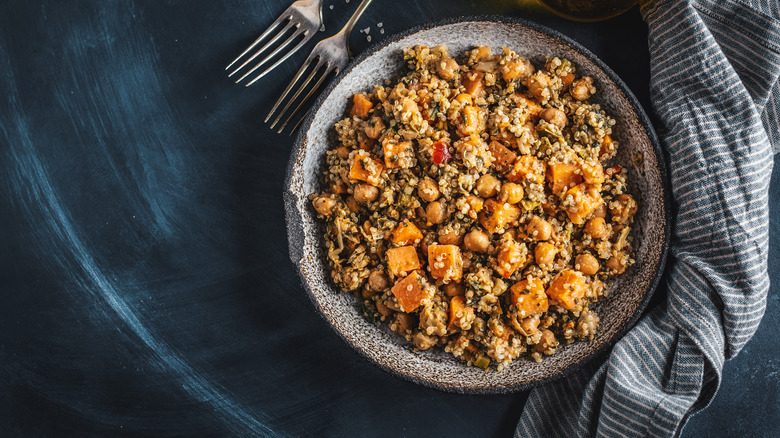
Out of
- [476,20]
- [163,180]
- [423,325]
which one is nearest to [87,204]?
[163,180]

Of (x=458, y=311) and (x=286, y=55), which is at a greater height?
(x=286, y=55)

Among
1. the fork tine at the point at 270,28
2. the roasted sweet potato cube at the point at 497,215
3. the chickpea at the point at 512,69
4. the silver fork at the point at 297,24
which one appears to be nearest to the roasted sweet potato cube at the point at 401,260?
the roasted sweet potato cube at the point at 497,215

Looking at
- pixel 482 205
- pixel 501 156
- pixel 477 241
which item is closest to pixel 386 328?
pixel 477 241

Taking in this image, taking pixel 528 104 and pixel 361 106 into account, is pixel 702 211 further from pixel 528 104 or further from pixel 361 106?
pixel 361 106

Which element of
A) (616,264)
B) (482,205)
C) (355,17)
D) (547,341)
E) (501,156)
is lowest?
(547,341)

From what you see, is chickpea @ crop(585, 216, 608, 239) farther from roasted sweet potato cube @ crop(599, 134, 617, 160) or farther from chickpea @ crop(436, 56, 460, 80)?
chickpea @ crop(436, 56, 460, 80)

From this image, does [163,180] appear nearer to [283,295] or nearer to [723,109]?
[283,295]

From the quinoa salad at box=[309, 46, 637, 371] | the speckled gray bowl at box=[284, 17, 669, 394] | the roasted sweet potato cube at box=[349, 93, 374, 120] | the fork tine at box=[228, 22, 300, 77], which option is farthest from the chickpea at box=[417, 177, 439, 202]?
the fork tine at box=[228, 22, 300, 77]

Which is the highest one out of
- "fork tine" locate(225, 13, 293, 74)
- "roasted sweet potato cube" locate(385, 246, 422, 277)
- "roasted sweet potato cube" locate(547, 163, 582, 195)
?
"fork tine" locate(225, 13, 293, 74)

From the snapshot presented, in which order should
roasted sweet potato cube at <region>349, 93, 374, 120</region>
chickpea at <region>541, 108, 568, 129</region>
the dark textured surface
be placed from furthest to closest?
the dark textured surface
roasted sweet potato cube at <region>349, 93, 374, 120</region>
chickpea at <region>541, 108, 568, 129</region>
